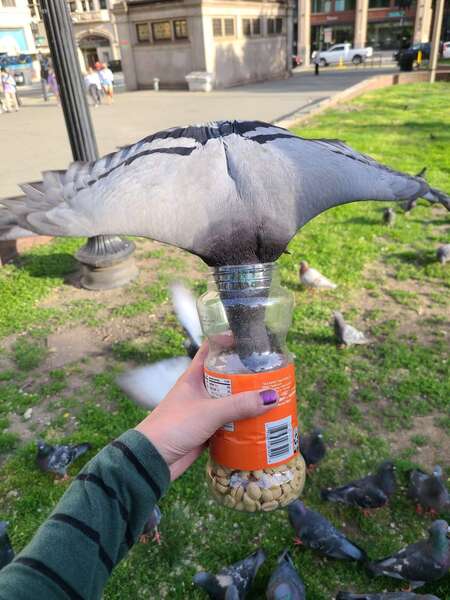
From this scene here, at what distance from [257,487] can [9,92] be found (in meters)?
24.3

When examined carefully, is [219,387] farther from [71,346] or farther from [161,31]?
[161,31]

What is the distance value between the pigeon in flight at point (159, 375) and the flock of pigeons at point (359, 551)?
1.33 metres

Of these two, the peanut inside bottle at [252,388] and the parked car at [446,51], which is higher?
the peanut inside bottle at [252,388]

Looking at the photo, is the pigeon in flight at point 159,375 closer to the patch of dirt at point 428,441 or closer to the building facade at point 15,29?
the patch of dirt at point 428,441

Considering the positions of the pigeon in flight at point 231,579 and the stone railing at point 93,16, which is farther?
the stone railing at point 93,16

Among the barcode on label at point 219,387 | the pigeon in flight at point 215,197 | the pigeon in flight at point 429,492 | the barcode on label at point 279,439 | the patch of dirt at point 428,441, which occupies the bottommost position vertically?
the patch of dirt at point 428,441

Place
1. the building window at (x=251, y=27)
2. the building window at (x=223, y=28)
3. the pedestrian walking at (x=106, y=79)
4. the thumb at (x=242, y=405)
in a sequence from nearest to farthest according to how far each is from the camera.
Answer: the thumb at (x=242, y=405) < the pedestrian walking at (x=106, y=79) < the building window at (x=223, y=28) < the building window at (x=251, y=27)

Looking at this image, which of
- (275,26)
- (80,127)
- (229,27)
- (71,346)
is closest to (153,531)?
(71,346)

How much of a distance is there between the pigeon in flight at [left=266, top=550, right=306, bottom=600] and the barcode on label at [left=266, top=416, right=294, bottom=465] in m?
1.11

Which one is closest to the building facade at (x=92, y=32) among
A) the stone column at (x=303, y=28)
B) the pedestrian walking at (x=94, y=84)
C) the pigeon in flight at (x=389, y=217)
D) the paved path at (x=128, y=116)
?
the stone column at (x=303, y=28)

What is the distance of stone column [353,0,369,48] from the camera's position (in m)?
53.5

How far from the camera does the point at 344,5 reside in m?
56.5

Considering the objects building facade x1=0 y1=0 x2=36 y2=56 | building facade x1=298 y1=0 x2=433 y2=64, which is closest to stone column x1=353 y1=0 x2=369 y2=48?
building facade x1=298 y1=0 x2=433 y2=64

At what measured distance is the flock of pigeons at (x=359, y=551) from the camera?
261cm
